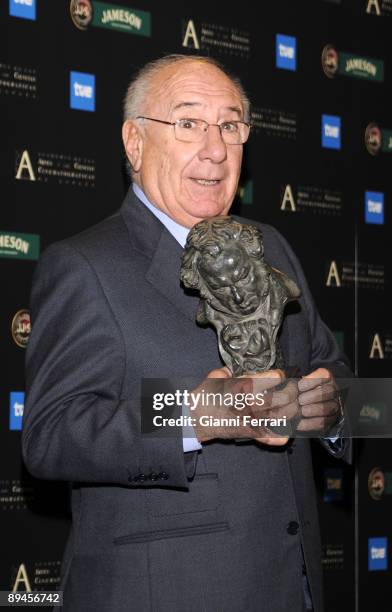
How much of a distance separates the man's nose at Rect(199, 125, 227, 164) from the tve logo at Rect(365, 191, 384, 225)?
219cm

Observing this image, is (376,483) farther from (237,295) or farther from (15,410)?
(237,295)

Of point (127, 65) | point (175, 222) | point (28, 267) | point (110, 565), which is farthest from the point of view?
point (127, 65)

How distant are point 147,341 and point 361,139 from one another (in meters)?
2.55

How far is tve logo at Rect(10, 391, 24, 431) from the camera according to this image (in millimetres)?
2953

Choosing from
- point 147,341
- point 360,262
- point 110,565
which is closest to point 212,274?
point 147,341

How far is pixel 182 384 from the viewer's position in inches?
67.4

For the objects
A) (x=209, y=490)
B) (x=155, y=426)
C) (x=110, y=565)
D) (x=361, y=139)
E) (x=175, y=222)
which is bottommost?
(x=110, y=565)

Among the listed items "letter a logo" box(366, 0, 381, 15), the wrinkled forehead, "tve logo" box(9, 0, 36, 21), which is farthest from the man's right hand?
"letter a logo" box(366, 0, 381, 15)

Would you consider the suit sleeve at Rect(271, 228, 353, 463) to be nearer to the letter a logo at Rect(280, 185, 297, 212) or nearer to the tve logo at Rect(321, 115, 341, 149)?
the letter a logo at Rect(280, 185, 297, 212)

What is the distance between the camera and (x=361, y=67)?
4.03 meters

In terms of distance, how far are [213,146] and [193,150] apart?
0.05 meters

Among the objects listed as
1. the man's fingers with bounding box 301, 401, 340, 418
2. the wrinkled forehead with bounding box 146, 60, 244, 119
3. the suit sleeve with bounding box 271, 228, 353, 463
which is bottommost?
the man's fingers with bounding box 301, 401, 340, 418

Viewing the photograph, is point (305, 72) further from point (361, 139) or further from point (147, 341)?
point (147, 341)

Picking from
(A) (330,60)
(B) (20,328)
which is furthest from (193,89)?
(A) (330,60)
